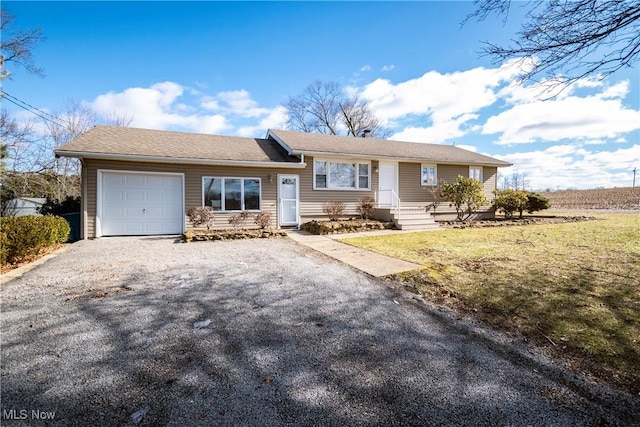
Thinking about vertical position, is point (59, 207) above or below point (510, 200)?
below

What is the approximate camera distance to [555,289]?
13.8 feet

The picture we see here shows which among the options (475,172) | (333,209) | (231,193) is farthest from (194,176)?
(475,172)

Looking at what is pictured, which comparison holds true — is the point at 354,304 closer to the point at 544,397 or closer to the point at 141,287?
the point at 544,397

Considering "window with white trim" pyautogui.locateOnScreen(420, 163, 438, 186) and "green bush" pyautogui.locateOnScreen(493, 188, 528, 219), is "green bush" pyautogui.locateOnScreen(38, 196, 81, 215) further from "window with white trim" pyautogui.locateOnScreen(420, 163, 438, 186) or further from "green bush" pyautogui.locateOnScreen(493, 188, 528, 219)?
"green bush" pyautogui.locateOnScreen(493, 188, 528, 219)

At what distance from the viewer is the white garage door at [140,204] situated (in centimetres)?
981

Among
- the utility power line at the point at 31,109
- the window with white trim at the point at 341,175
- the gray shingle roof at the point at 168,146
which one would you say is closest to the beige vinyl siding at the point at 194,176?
the gray shingle roof at the point at 168,146

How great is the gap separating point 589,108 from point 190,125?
24026 mm

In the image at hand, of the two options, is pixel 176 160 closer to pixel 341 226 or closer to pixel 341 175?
pixel 341 226

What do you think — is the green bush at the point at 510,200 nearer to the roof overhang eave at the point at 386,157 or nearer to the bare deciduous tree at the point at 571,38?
the roof overhang eave at the point at 386,157

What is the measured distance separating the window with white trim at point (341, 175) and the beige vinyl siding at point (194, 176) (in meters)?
0.98

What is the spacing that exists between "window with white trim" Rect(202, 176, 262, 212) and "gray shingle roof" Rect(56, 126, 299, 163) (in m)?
0.88

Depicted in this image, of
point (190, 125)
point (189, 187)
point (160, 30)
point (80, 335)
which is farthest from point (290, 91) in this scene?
point (80, 335)

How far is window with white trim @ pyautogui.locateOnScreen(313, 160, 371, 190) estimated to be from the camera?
1273 centimetres

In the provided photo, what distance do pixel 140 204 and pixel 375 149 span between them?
1039 cm
